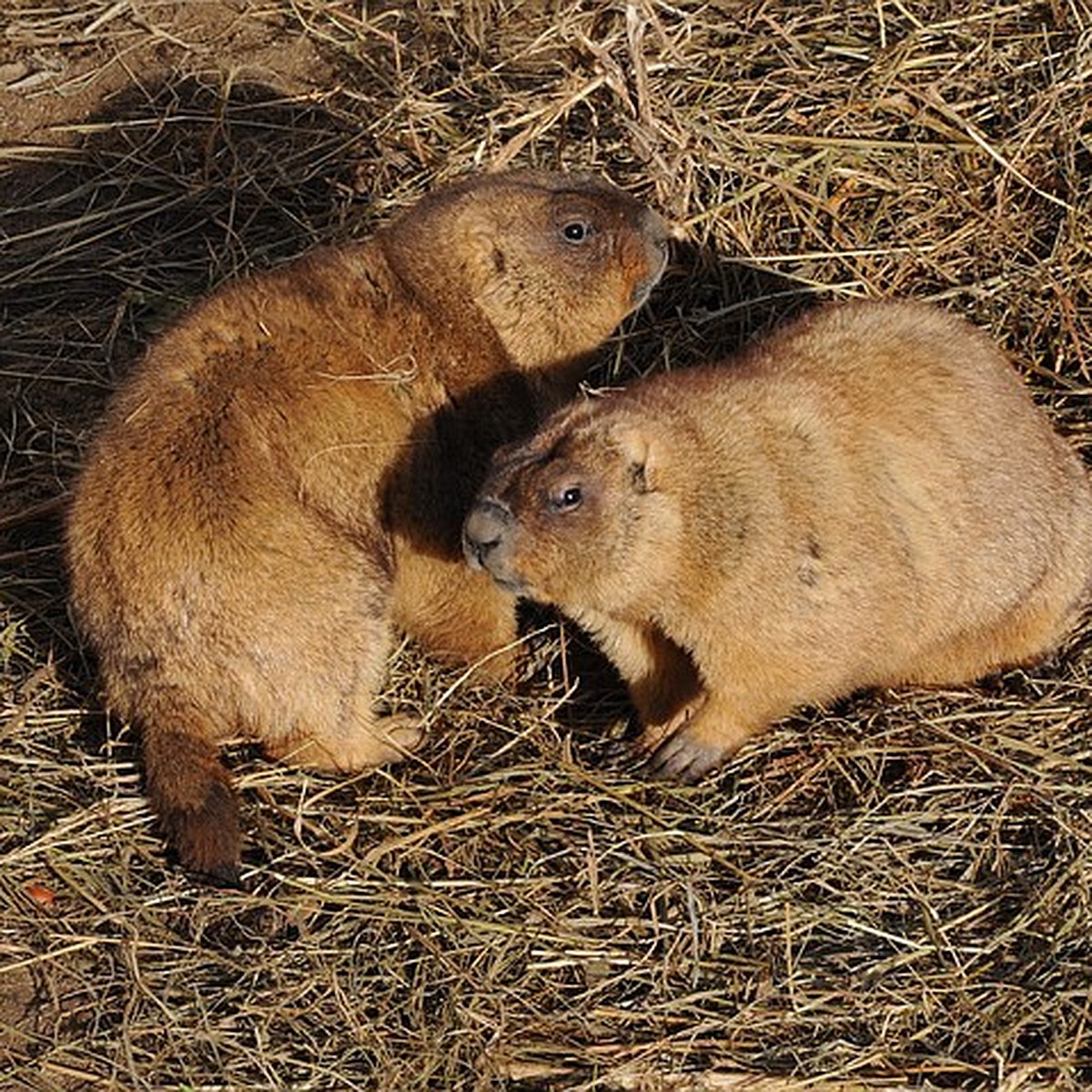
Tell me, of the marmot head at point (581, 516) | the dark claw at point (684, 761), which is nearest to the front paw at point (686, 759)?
the dark claw at point (684, 761)

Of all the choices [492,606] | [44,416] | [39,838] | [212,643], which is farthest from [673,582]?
[44,416]

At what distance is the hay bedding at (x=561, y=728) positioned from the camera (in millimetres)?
4762

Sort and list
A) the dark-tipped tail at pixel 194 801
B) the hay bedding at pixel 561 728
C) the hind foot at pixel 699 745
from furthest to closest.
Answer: the hind foot at pixel 699 745 < the dark-tipped tail at pixel 194 801 < the hay bedding at pixel 561 728

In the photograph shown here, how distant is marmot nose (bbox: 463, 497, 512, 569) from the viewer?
199 inches

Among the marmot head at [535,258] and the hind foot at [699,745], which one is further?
the marmot head at [535,258]

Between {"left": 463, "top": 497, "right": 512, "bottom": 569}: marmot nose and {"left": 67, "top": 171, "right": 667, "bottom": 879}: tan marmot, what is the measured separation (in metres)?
0.41

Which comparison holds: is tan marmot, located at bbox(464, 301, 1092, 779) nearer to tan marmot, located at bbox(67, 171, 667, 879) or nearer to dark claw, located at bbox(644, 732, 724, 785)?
dark claw, located at bbox(644, 732, 724, 785)

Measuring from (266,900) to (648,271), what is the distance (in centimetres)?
232

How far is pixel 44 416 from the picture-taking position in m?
6.82

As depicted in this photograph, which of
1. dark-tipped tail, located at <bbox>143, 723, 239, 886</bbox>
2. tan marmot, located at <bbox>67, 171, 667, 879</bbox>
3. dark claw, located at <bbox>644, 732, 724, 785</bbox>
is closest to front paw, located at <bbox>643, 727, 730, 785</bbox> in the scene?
dark claw, located at <bbox>644, 732, 724, 785</bbox>

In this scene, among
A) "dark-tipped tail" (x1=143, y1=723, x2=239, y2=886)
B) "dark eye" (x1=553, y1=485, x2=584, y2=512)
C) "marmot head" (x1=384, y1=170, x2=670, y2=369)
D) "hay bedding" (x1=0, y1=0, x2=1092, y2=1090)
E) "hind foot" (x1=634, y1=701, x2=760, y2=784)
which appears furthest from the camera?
"marmot head" (x1=384, y1=170, x2=670, y2=369)

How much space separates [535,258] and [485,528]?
1256mm

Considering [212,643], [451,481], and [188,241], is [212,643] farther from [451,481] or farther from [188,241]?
[188,241]

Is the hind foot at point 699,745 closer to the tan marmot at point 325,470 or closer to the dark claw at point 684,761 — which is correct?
the dark claw at point 684,761
